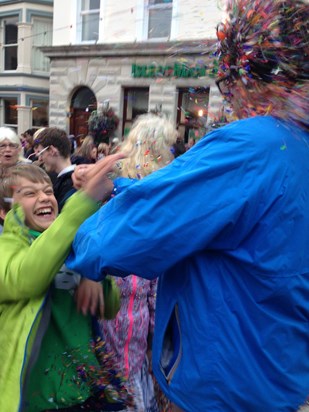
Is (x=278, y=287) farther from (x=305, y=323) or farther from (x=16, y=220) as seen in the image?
(x=16, y=220)

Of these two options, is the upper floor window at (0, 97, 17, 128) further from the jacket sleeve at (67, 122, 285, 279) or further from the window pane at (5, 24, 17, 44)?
the jacket sleeve at (67, 122, 285, 279)

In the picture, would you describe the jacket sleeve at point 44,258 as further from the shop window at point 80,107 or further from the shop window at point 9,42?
the shop window at point 9,42

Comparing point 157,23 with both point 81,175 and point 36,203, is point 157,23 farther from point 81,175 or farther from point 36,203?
point 81,175

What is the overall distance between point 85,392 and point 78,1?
13.3 metres

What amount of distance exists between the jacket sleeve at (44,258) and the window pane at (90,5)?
42.0 feet

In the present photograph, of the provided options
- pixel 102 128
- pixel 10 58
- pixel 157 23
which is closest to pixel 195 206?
pixel 102 128

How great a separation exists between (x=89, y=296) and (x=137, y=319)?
56 centimetres

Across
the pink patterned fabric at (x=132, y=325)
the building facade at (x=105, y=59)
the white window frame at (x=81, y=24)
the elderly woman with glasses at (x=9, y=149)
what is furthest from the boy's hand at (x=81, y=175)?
the white window frame at (x=81, y=24)

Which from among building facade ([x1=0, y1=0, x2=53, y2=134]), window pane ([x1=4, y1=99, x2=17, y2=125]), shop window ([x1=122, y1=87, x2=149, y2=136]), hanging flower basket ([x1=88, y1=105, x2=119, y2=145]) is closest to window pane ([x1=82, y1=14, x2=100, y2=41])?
shop window ([x1=122, y1=87, x2=149, y2=136])

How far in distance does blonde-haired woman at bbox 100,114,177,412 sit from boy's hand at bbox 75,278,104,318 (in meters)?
Result: 0.28

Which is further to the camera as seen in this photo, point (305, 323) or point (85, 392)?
point (85, 392)

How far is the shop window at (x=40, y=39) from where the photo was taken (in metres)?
15.7

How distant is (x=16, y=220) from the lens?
5.59 feet

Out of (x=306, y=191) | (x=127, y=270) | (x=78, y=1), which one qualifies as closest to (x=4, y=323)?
(x=127, y=270)
